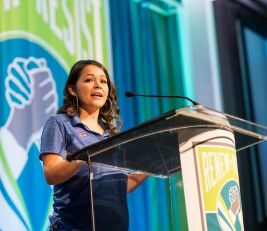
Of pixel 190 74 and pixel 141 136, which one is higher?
pixel 190 74

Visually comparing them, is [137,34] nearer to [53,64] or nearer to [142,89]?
[142,89]

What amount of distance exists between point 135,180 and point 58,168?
10.2 inches

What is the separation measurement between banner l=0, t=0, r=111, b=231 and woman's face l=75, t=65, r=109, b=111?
106 centimetres

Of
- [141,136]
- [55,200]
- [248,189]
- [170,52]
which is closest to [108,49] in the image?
[170,52]

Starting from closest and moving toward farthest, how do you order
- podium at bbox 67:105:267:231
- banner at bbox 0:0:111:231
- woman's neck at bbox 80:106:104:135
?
podium at bbox 67:105:267:231
woman's neck at bbox 80:106:104:135
banner at bbox 0:0:111:231

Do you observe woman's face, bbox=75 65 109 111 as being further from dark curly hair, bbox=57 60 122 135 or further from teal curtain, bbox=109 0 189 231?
teal curtain, bbox=109 0 189 231

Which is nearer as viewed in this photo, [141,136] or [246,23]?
[141,136]

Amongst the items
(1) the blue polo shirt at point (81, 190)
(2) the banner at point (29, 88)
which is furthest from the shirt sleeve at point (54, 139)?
(2) the banner at point (29, 88)

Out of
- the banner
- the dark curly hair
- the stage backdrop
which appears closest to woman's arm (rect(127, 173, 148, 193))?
the stage backdrop

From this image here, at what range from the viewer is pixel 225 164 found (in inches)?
54.4

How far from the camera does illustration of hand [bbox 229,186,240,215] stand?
4.57 ft

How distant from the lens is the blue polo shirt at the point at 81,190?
142cm

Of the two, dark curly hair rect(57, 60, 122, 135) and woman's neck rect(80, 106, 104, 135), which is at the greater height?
dark curly hair rect(57, 60, 122, 135)

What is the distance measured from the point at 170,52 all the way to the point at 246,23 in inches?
37.4
